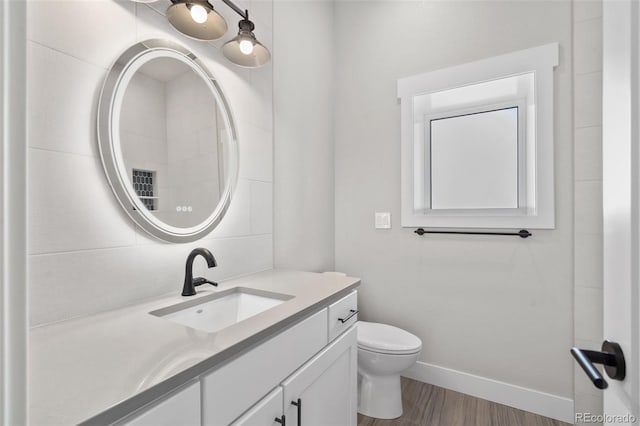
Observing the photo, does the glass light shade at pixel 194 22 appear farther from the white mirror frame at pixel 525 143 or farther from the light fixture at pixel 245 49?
the white mirror frame at pixel 525 143

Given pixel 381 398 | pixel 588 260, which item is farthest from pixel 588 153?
pixel 381 398

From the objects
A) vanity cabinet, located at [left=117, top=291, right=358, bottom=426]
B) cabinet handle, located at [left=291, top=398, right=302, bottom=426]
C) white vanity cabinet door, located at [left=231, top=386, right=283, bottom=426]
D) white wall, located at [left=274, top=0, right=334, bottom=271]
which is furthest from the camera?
white wall, located at [left=274, top=0, right=334, bottom=271]

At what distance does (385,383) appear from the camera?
1.73 m

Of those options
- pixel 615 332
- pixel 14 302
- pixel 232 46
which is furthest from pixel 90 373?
pixel 232 46

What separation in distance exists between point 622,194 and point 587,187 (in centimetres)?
147

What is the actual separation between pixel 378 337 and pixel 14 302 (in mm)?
1824

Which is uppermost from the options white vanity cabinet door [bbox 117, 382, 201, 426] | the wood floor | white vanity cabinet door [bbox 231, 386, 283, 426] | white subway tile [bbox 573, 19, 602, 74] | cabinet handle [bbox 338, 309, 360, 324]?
white subway tile [bbox 573, 19, 602, 74]

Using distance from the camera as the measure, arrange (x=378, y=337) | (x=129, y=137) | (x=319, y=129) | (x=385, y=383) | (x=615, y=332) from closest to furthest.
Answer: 1. (x=615, y=332)
2. (x=129, y=137)
3. (x=385, y=383)
4. (x=378, y=337)
5. (x=319, y=129)

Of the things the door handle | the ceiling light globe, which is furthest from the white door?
the ceiling light globe

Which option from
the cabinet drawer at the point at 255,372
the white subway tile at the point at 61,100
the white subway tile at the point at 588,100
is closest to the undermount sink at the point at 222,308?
the cabinet drawer at the point at 255,372

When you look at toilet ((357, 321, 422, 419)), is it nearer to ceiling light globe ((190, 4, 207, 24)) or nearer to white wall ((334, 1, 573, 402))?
white wall ((334, 1, 573, 402))

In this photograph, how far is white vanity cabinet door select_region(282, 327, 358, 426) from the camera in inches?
38.4

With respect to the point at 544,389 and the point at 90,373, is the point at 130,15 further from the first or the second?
the point at 544,389

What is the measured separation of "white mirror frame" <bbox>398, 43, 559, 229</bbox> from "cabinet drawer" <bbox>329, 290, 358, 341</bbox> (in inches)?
36.7
